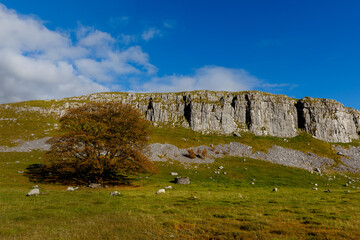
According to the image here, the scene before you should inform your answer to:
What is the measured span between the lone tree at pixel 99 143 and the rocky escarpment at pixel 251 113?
220ft

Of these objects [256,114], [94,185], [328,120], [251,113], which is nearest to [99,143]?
[94,185]

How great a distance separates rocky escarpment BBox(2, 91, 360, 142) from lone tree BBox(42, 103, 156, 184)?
6712 centimetres

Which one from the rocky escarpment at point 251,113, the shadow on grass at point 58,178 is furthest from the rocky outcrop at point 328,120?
the shadow on grass at point 58,178

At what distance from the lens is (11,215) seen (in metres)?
12.7

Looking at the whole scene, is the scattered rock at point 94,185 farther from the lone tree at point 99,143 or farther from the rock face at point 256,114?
the rock face at point 256,114

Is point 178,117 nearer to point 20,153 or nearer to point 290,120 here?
point 290,120

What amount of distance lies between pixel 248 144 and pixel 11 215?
7359 cm

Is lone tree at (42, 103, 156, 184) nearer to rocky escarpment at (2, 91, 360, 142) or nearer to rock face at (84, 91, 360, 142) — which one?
rock face at (84, 91, 360, 142)

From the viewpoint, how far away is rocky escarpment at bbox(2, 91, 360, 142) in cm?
9550

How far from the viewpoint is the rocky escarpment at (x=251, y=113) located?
9550cm

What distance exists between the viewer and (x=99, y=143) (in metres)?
28.4

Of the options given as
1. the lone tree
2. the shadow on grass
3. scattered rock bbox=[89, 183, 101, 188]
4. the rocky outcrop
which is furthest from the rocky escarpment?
scattered rock bbox=[89, 183, 101, 188]

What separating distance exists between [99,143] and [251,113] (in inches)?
3457

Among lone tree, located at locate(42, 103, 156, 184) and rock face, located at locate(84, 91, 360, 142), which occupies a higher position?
rock face, located at locate(84, 91, 360, 142)
